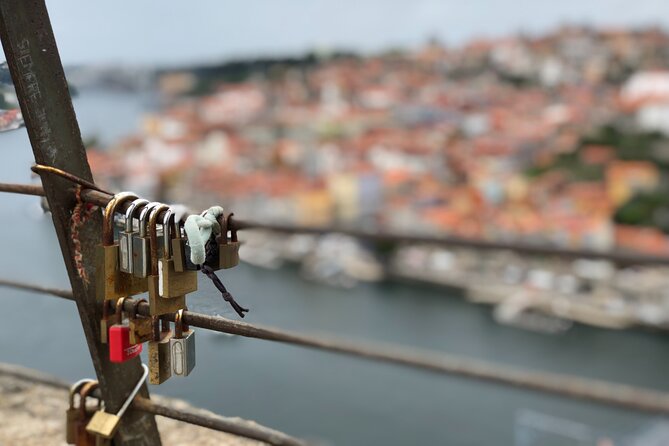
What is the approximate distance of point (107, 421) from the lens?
0.72 meters

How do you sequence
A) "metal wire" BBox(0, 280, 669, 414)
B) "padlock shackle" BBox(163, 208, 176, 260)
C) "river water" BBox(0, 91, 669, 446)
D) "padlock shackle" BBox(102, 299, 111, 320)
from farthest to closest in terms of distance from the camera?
"river water" BBox(0, 91, 669, 446)
"padlock shackle" BBox(102, 299, 111, 320)
"padlock shackle" BBox(163, 208, 176, 260)
"metal wire" BBox(0, 280, 669, 414)

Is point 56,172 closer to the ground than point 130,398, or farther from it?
farther from it

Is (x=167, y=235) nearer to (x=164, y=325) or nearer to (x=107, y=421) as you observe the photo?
(x=164, y=325)

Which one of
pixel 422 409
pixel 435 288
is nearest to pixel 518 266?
pixel 435 288

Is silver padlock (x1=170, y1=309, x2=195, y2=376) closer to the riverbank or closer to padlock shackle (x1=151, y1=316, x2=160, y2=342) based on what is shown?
padlock shackle (x1=151, y1=316, x2=160, y2=342)

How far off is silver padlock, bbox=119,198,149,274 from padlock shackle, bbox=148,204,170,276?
0.02 m

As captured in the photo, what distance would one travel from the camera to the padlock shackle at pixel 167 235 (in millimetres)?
561

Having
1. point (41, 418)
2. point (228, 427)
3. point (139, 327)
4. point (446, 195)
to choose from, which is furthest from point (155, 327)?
point (446, 195)

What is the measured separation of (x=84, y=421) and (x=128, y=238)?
27 cm

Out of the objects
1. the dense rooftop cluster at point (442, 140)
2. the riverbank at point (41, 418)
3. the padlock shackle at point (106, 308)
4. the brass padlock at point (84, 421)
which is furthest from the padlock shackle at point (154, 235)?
the dense rooftop cluster at point (442, 140)

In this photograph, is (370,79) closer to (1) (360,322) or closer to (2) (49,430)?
(1) (360,322)

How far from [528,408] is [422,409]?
3563 millimetres

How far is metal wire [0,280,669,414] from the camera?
1.48 ft

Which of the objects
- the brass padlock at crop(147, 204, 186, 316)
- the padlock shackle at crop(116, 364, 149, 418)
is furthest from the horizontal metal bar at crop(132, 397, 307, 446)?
the brass padlock at crop(147, 204, 186, 316)
